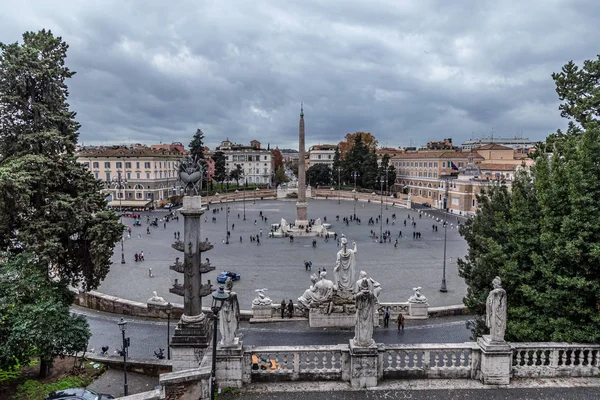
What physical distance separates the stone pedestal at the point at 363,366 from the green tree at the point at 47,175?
815 centimetres

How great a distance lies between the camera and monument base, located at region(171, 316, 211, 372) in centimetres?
908

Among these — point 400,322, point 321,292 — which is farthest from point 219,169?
point 400,322

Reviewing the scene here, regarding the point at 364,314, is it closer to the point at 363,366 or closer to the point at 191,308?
the point at 363,366

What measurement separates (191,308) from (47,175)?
6672mm

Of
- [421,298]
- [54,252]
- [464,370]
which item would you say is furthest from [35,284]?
[421,298]

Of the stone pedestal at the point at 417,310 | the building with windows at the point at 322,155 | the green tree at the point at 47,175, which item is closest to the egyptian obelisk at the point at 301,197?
the stone pedestal at the point at 417,310

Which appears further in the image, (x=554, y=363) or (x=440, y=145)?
(x=440, y=145)

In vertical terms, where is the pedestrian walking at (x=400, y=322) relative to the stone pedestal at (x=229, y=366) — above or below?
below

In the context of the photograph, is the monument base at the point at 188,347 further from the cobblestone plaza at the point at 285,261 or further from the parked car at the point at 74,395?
the cobblestone plaza at the point at 285,261

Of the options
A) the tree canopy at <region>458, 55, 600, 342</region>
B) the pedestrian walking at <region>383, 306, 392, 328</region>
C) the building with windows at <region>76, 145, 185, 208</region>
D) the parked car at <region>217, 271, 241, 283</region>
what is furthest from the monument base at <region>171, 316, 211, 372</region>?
the building with windows at <region>76, 145, 185, 208</region>

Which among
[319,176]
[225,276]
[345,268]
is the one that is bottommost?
[225,276]

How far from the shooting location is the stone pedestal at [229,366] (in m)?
8.05

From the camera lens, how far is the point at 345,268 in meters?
15.9

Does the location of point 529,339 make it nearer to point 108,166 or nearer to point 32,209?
point 32,209
